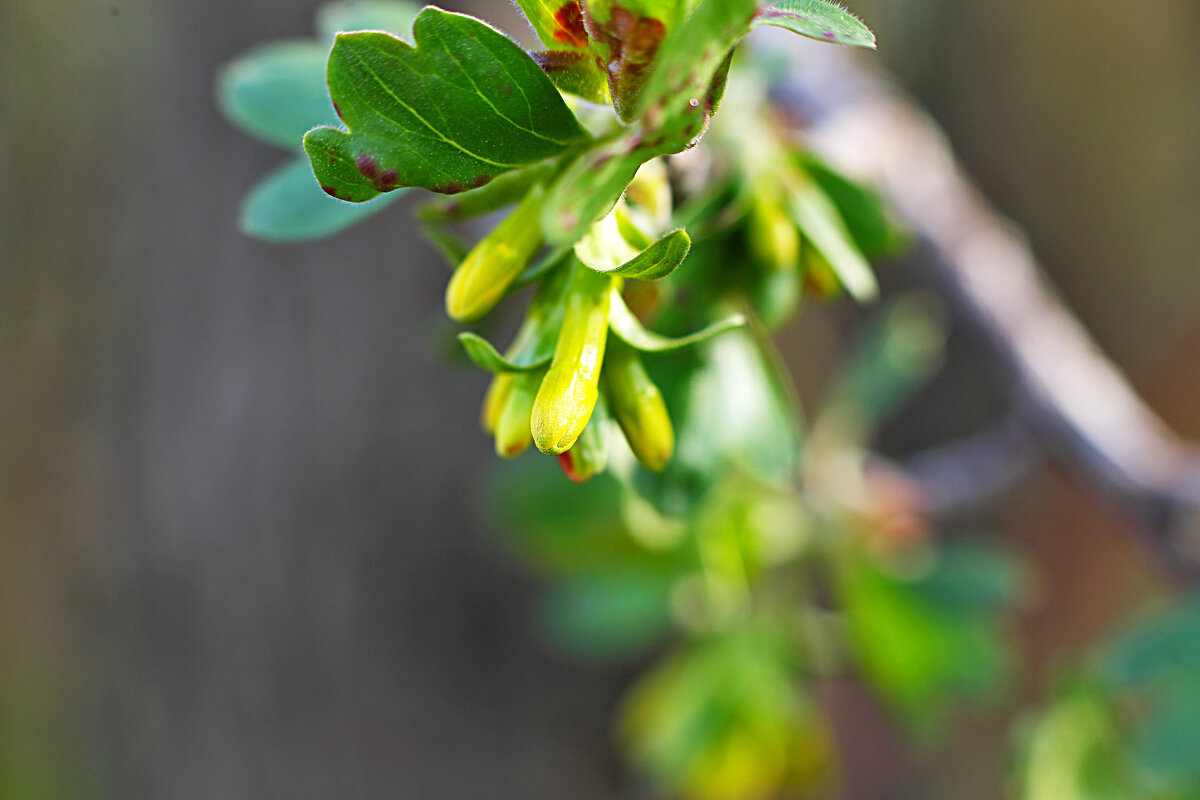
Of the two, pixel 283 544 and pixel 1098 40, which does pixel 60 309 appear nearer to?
pixel 283 544

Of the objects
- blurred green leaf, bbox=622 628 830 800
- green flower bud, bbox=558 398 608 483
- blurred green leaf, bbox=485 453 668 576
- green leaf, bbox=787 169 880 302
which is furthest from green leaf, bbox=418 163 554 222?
blurred green leaf, bbox=622 628 830 800

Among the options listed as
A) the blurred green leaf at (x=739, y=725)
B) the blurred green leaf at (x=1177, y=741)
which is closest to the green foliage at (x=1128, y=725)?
the blurred green leaf at (x=1177, y=741)

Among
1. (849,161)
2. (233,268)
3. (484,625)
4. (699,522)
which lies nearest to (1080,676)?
(699,522)

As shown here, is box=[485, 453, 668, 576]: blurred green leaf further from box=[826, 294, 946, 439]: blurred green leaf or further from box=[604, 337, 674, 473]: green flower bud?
box=[604, 337, 674, 473]: green flower bud

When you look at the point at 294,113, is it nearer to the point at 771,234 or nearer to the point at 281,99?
the point at 281,99

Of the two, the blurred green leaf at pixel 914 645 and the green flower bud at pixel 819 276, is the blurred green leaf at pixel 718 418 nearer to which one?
the green flower bud at pixel 819 276

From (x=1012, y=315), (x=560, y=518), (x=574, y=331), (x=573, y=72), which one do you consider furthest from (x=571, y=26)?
(x=1012, y=315)
